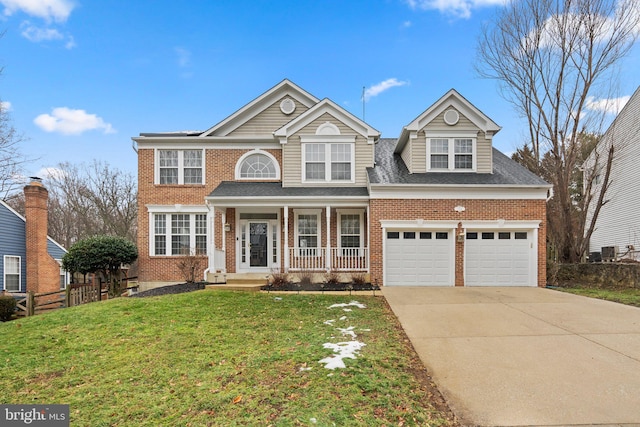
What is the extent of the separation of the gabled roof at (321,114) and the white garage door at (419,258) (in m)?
4.25

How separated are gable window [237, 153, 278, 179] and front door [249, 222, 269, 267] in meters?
2.02

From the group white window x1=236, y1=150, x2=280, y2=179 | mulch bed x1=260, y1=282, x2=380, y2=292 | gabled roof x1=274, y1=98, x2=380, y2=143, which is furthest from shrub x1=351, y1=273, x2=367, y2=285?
gabled roof x1=274, y1=98, x2=380, y2=143

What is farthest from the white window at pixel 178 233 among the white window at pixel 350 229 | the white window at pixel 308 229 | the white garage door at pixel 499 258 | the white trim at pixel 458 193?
the white garage door at pixel 499 258

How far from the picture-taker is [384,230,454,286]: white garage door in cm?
1137

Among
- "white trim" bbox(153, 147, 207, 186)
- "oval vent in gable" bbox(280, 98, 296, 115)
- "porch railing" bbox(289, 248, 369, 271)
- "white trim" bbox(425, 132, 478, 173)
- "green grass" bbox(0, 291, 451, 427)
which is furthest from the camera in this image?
"oval vent in gable" bbox(280, 98, 296, 115)

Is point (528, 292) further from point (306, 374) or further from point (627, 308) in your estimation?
point (306, 374)

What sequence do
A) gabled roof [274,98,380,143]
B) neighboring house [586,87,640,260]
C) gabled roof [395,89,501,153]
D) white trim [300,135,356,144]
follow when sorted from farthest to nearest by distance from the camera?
neighboring house [586,87,640,260]
white trim [300,135,356,144]
gabled roof [274,98,380,143]
gabled roof [395,89,501,153]

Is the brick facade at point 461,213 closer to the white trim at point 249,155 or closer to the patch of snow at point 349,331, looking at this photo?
the white trim at point 249,155

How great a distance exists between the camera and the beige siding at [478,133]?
12.5m

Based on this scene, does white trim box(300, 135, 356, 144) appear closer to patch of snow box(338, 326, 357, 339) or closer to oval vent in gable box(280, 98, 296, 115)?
oval vent in gable box(280, 98, 296, 115)

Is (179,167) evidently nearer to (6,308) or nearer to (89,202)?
(6,308)

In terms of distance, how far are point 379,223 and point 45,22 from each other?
16.6 meters

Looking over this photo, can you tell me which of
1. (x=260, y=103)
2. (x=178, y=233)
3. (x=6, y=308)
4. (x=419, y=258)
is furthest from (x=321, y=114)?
(x=6, y=308)

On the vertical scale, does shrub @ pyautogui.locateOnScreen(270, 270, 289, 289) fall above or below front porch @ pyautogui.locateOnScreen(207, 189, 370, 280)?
below
